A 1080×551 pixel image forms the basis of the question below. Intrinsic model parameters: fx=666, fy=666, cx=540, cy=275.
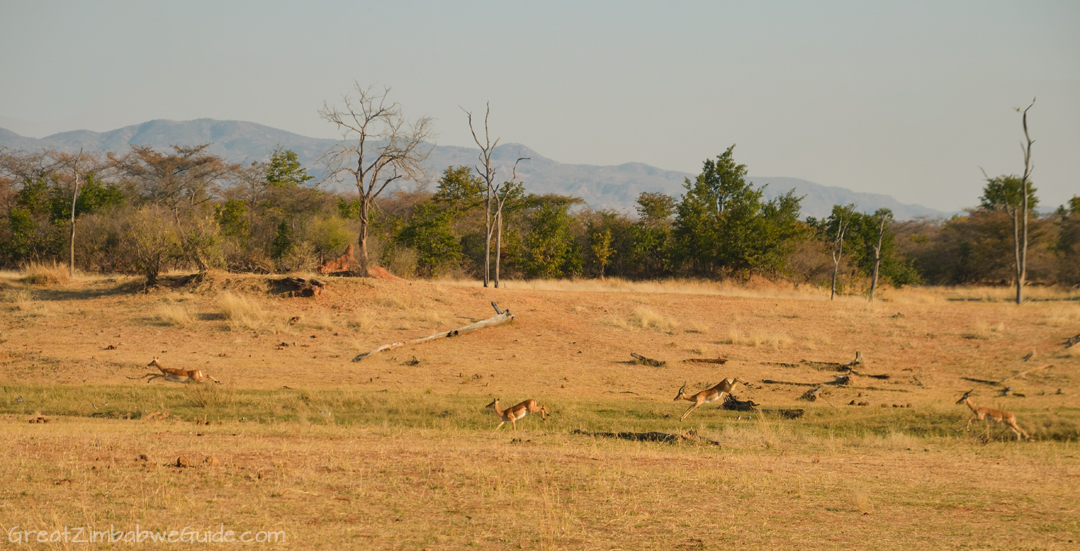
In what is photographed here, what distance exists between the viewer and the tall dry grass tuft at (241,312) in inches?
786

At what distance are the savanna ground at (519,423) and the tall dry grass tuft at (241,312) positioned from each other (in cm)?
10

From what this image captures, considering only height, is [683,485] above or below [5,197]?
below

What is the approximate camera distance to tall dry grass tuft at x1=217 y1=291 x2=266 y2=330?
20.0 meters

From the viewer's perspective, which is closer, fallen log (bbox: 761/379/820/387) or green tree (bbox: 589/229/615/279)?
fallen log (bbox: 761/379/820/387)

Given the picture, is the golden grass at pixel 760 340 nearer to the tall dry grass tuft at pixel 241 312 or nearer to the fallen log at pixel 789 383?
the fallen log at pixel 789 383

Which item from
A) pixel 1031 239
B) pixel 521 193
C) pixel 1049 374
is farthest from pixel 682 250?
pixel 1049 374

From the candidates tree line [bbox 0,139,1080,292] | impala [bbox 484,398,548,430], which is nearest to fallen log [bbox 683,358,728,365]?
impala [bbox 484,398,548,430]

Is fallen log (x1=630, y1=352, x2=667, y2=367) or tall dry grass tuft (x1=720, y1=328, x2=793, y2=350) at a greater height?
tall dry grass tuft (x1=720, y1=328, x2=793, y2=350)

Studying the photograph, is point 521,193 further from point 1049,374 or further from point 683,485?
point 683,485

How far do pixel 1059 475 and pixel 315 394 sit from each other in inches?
468

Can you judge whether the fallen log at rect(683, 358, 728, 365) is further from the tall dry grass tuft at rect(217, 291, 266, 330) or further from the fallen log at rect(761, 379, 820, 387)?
the tall dry grass tuft at rect(217, 291, 266, 330)

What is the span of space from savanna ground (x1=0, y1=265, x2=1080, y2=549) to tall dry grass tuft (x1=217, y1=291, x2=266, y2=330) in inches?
4.1

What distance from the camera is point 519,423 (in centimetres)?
1153

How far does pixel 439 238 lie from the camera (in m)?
41.8
